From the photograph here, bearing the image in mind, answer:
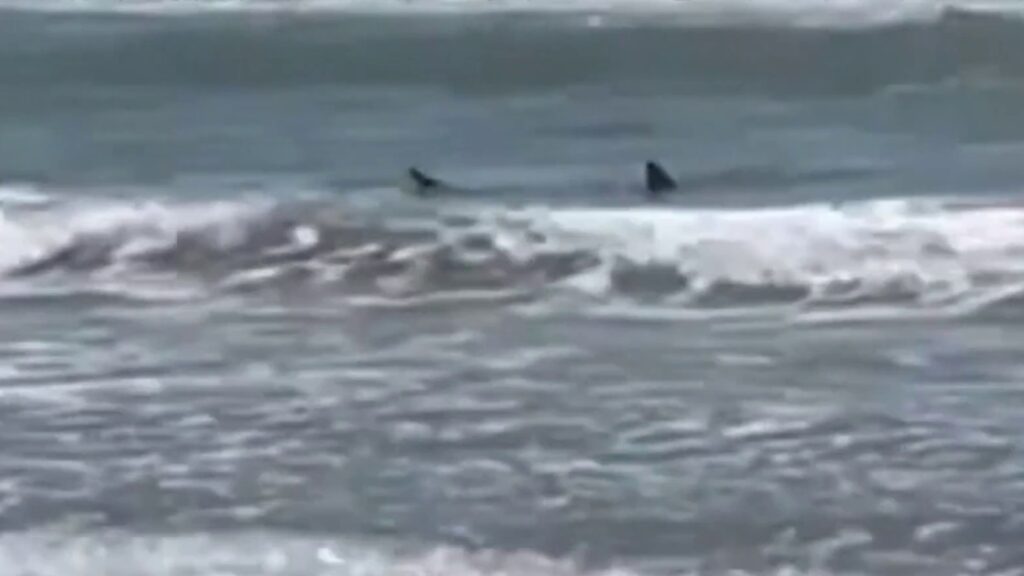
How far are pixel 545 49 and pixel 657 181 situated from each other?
4.55 metres

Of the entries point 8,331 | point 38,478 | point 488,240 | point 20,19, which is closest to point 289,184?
point 488,240

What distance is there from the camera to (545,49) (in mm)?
14156

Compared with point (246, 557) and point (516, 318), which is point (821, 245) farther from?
point (246, 557)

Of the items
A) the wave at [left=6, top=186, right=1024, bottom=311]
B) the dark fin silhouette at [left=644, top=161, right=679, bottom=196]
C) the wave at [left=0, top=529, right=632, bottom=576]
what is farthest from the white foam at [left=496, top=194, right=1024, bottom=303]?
the wave at [left=0, top=529, right=632, bottom=576]

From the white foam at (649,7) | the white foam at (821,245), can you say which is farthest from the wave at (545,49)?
the white foam at (821,245)

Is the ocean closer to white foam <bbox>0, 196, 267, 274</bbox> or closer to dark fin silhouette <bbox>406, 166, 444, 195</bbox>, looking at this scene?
white foam <bbox>0, 196, 267, 274</bbox>

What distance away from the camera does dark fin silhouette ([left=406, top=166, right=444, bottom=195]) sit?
31.8ft

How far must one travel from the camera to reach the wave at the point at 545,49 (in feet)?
44.7

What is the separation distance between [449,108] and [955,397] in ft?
22.6

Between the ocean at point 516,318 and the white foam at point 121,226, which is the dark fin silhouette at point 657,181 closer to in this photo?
the ocean at point 516,318

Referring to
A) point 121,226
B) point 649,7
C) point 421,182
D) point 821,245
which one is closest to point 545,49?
point 649,7

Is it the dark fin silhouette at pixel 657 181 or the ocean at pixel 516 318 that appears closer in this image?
the ocean at pixel 516 318

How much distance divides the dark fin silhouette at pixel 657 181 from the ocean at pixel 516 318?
5.1 inches

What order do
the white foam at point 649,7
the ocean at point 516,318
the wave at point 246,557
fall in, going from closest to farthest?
the wave at point 246,557 < the ocean at point 516,318 < the white foam at point 649,7
